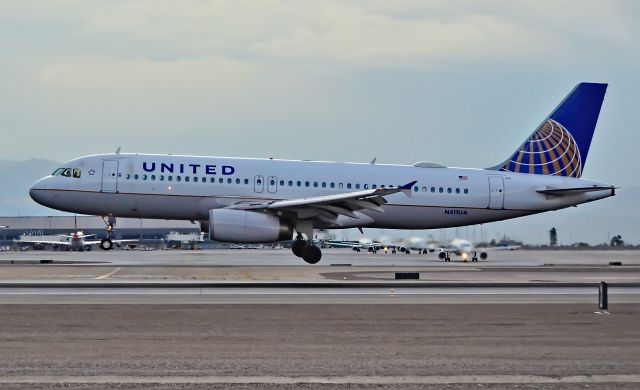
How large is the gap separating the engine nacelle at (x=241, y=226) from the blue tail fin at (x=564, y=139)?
Result: 1333 cm

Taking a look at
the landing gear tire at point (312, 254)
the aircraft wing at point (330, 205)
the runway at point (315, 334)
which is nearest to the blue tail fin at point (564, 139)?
the aircraft wing at point (330, 205)

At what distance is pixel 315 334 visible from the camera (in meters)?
17.8

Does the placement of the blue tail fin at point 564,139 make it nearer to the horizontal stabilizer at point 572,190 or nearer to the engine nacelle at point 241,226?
the horizontal stabilizer at point 572,190

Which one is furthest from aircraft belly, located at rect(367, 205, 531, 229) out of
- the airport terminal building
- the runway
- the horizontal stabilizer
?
the airport terminal building

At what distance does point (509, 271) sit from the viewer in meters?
38.1

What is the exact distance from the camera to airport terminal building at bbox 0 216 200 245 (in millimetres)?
155875

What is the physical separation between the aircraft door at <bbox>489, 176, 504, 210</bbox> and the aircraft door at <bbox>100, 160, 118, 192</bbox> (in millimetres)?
17195

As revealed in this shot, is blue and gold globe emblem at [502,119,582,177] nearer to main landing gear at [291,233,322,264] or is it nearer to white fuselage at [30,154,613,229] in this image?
white fuselage at [30,154,613,229]

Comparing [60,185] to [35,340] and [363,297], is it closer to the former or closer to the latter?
[363,297]

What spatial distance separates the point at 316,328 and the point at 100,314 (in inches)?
198

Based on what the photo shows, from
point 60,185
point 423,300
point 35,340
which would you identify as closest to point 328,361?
point 35,340

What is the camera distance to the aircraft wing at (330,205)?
4053 cm

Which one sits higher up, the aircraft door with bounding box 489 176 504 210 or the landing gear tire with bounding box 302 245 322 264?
the aircraft door with bounding box 489 176 504 210

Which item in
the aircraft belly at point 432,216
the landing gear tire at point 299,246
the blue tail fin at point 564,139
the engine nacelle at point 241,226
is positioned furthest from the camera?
the blue tail fin at point 564,139
